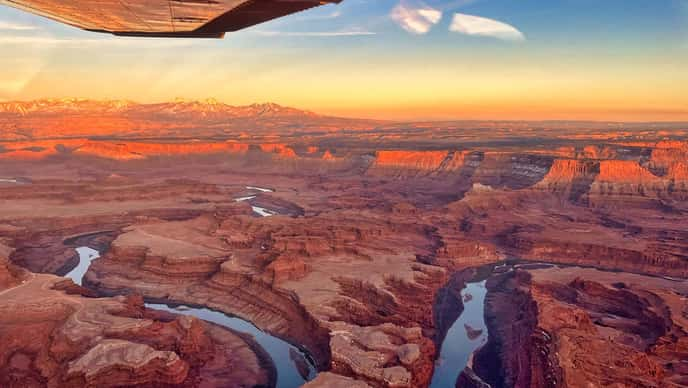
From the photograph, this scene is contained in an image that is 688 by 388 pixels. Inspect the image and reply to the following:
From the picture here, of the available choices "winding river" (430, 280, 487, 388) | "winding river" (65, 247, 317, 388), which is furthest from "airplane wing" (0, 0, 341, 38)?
"winding river" (430, 280, 487, 388)

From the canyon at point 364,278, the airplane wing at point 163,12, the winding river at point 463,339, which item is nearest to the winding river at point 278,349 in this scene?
the canyon at point 364,278

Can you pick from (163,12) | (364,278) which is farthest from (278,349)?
(163,12)

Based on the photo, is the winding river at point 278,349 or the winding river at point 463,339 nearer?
the winding river at point 278,349

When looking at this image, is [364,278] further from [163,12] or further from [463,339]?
[163,12]

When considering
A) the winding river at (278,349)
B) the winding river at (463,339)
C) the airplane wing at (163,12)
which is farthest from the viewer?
the winding river at (463,339)

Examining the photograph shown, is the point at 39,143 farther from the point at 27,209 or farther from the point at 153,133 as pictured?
the point at 27,209

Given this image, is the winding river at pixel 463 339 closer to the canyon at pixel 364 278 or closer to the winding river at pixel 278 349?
the canyon at pixel 364 278
